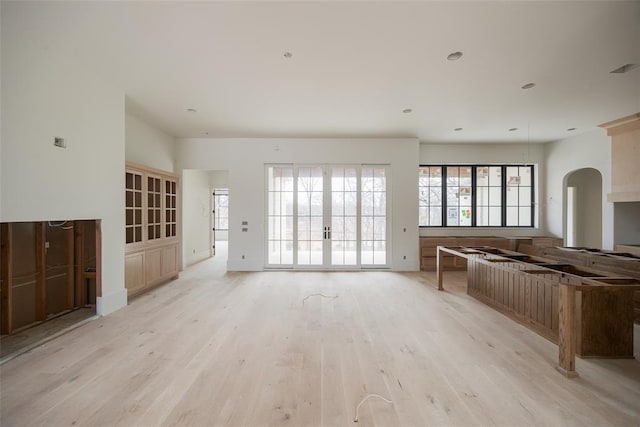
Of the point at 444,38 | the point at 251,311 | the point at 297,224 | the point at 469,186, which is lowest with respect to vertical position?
the point at 251,311

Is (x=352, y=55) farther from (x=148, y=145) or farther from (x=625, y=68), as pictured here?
(x=148, y=145)

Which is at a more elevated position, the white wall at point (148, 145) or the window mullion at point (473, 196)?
the white wall at point (148, 145)

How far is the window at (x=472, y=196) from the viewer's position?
709cm

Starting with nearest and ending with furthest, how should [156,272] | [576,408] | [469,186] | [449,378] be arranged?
[576,408]
[449,378]
[156,272]
[469,186]

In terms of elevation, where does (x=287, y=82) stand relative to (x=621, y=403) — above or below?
above

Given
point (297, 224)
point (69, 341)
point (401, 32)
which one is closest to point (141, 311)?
point (69, 341)

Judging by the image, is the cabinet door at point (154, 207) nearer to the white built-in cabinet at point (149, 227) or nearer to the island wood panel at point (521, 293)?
the white built-in cabinet at point (149, 227)

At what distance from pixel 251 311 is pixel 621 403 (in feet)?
12.1

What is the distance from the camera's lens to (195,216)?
24.8 ft

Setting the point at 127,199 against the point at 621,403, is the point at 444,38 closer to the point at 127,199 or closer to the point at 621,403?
the point at 621,403

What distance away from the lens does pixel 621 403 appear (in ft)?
6.59

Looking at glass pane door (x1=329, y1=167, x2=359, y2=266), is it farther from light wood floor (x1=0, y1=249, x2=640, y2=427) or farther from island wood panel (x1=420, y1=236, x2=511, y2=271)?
light wood floor (x1=0, y1=249, x2=640, y2=427)

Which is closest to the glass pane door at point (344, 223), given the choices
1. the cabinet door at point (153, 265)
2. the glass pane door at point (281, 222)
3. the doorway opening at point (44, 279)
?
the glass pane door at point (281, 222)

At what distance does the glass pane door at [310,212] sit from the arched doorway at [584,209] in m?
6.82
